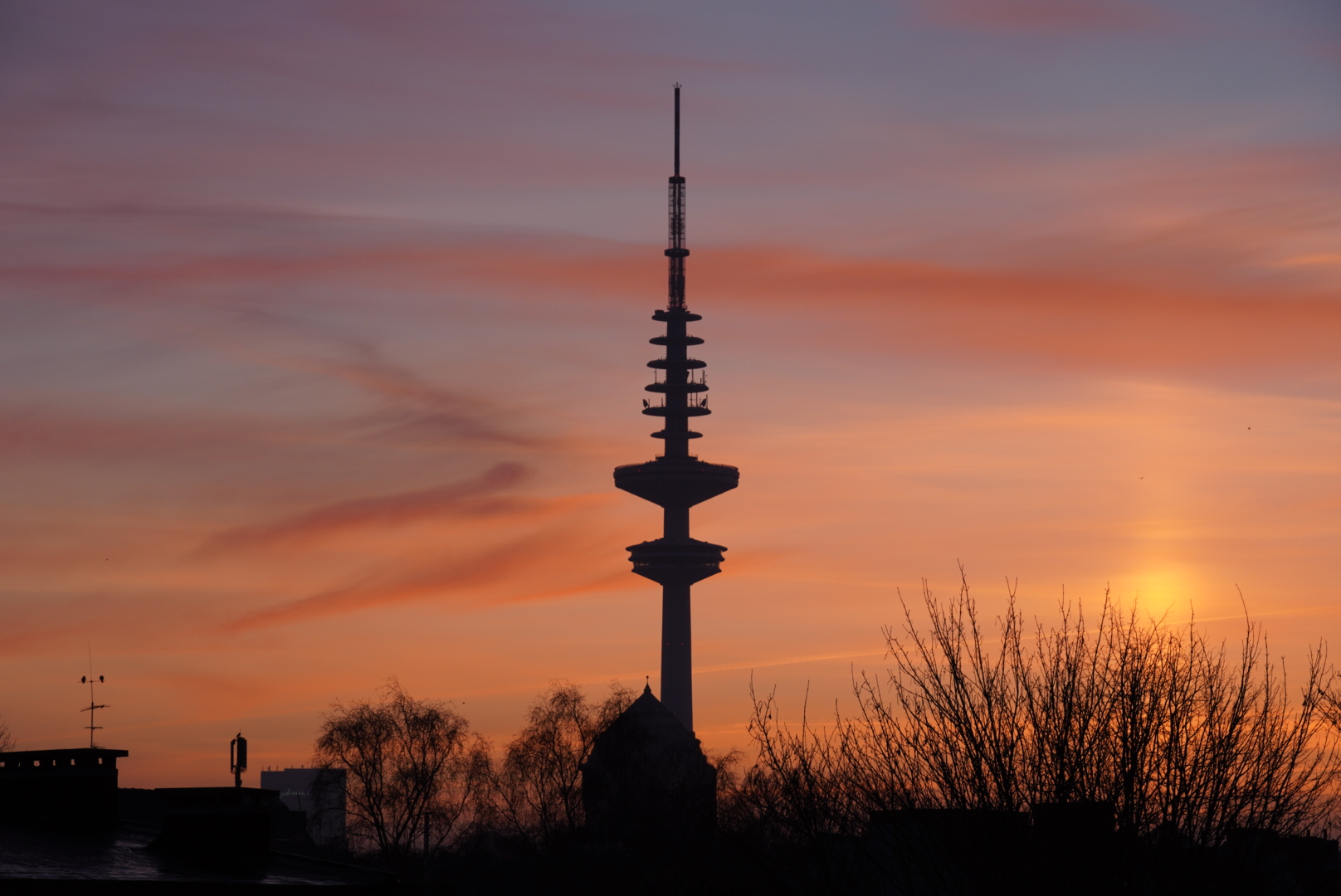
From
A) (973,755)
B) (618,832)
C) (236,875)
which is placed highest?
(973,755)

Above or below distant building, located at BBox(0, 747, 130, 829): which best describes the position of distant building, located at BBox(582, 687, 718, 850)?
below

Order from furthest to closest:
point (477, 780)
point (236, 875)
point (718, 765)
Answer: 1. point (718, 765)
2. point (477, 780)
3. point (236, 875)

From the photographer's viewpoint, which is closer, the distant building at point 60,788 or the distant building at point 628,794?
the distant building at point 60,788

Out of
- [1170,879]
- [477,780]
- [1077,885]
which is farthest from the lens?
[477,780]

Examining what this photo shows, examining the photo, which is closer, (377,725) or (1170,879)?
(1170,879)

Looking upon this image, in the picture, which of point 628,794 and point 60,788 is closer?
point 60,788

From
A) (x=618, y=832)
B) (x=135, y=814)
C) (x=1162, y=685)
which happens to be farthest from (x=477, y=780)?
(x=1162, y=685)

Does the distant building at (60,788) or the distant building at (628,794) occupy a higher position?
the distant building at (60,788)

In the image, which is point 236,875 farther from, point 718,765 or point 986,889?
point 718,765

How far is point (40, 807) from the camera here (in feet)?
105

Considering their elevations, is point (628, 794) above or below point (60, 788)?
below

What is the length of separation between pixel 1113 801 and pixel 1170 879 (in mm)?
1639

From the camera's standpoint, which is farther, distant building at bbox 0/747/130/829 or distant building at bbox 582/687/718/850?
distant building at bbox 582/687/718/850

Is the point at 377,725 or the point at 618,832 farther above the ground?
the point at 377,725
